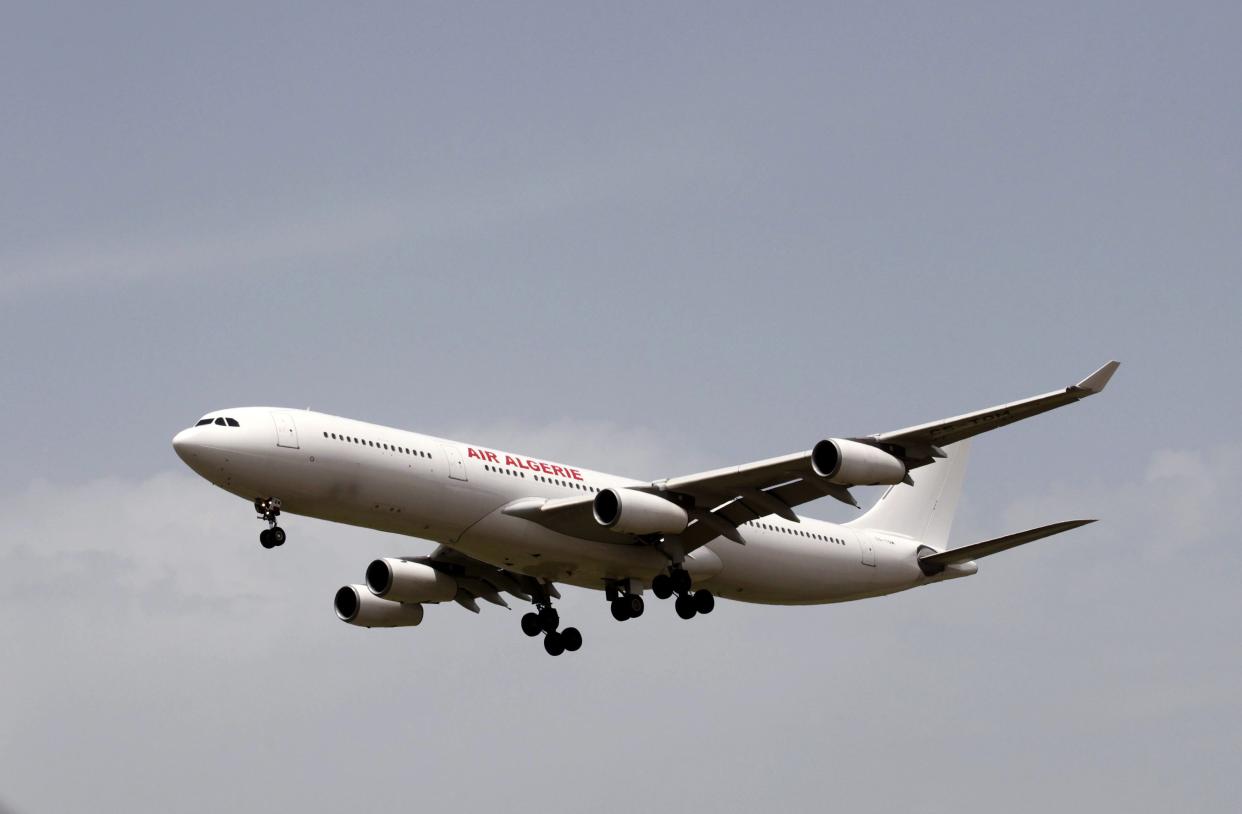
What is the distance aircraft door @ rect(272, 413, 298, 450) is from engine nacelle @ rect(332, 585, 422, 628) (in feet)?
32.6

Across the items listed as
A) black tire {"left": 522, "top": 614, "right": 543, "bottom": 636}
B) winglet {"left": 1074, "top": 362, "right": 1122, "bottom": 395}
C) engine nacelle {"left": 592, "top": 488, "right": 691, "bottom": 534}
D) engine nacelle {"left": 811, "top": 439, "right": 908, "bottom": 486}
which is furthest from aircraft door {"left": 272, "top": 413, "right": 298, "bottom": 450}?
winglet {"left": 1074, "top": 362, "right": 1122, "bottom": 395}

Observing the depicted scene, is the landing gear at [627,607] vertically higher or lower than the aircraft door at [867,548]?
lower

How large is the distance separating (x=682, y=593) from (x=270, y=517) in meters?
11.2

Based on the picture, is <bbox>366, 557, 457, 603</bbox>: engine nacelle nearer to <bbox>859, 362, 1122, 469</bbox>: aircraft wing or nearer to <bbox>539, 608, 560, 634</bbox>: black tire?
<bbox>539, 608, 560, 634</bbox>: black tire

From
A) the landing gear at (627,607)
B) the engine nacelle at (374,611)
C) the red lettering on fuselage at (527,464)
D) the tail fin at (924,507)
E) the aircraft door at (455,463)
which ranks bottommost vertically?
the landing gear at (627,607)

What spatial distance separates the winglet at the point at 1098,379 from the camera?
3766 cm

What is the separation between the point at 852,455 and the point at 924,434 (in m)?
1.77

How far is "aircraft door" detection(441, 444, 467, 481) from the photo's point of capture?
4325 centimetres

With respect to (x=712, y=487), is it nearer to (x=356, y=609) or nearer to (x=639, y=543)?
(x=639, y=543)

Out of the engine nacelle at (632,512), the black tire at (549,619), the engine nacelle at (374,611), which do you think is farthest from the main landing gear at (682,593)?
the engine nacelle at (374,611)

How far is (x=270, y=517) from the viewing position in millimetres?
41750

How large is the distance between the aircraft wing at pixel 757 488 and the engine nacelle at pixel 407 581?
6.44 m

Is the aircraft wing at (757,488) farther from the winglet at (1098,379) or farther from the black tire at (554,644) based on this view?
the black tire at (554,644)

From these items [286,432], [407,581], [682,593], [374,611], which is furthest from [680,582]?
[286,432]
